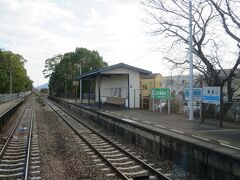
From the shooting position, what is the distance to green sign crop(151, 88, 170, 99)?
1050 inches

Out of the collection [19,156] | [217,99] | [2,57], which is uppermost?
[2,57]

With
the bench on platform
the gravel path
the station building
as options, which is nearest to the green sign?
the station building

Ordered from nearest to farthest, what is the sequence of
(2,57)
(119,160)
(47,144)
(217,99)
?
1. (119,160)
2. (47,144)
3. (217,99)
4. (2,57)

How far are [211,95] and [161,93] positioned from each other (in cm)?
934

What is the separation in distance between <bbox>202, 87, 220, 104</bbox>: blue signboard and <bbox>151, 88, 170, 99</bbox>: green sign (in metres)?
7.82

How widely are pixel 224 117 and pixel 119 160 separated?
9483 millimetres

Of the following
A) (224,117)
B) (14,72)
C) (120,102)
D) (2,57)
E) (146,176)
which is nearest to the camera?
(146,176)

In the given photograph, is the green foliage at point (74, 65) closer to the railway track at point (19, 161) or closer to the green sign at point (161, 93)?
the green sign at point (161, 93)

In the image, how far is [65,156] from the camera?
12938mm

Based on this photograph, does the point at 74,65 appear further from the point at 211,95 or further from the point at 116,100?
the point at 211,95

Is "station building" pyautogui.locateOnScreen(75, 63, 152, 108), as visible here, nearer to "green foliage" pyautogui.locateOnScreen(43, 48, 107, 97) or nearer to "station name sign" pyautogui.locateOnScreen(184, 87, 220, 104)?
"station name sign" pyautogui.locateOnScreen(184, 87, 220, 104)

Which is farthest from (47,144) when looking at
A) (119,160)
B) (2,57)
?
(2,57)

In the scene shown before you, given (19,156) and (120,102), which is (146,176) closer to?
(19,156)

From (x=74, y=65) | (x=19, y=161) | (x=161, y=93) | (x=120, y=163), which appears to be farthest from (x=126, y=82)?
(x=74, y=65)
